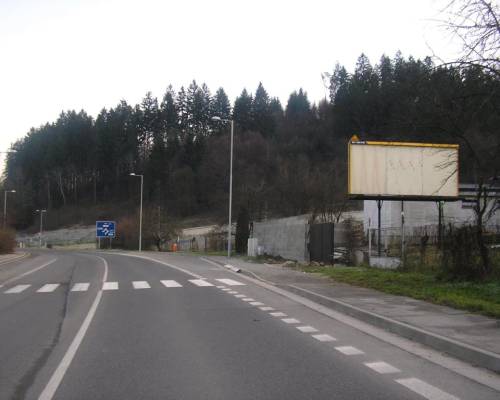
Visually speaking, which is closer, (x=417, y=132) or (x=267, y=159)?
(x=417, y=132)

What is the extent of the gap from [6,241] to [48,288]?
3967cm

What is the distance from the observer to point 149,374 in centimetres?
689

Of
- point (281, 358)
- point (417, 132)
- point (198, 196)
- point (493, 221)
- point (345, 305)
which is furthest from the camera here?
point (198, 196)

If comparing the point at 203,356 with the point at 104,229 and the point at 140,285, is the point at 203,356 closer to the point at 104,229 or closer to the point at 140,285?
the point at 140,285

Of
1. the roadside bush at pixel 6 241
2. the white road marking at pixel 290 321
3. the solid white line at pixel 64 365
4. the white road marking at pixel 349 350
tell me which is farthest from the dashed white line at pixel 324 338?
the roadside bush at pixel 6 241

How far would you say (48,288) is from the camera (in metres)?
19.3

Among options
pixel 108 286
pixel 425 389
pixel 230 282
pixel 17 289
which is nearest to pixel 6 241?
pixel 17 289

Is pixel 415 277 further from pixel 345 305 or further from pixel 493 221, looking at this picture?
Result: pixel 493 221

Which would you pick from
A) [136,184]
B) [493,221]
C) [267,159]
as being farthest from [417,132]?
[136,184]

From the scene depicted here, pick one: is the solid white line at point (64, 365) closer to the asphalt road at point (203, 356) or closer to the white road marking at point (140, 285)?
the asphalt road at point (203, 356)

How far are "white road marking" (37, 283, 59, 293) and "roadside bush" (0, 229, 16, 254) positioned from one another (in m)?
37.1

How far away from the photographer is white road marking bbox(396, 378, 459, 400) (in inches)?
233

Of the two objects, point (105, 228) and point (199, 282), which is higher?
point (105, 228)

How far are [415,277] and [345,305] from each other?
606 centimetres
